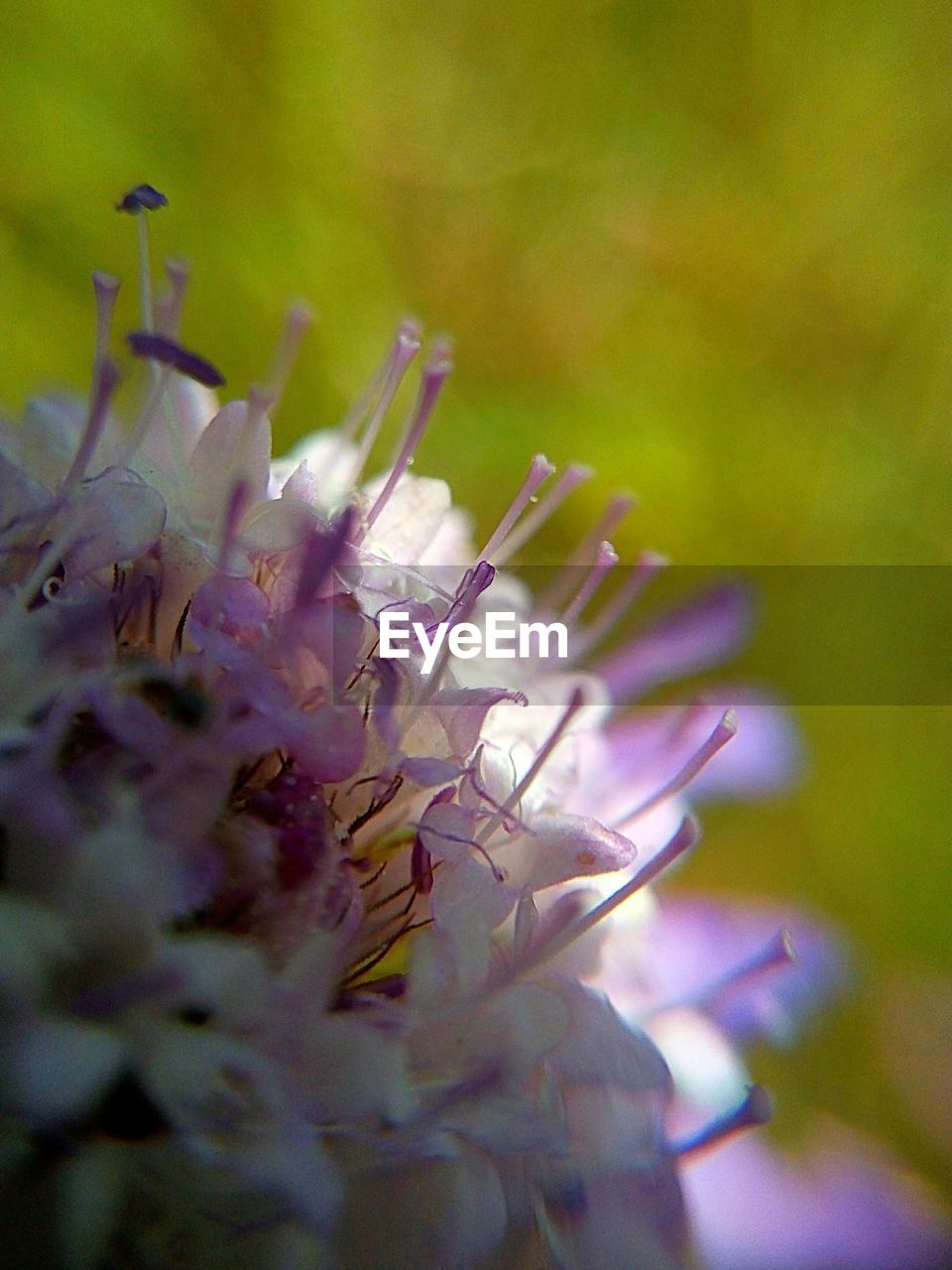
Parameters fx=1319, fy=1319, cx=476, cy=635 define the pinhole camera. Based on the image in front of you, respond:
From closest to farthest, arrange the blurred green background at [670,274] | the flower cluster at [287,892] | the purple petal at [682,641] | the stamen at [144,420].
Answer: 1. the flower cluster at [287,892]
2. the stamen at [144,420]
3. the purple petal at [682,641]
4. the blurred green background at [670,274]

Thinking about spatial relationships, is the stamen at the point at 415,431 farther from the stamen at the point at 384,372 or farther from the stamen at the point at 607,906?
the stamen at the point at 607,906

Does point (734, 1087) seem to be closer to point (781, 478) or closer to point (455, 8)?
point (781, 478)

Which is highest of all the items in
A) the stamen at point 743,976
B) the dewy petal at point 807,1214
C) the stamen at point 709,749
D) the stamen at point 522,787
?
the stamen at point 709,749

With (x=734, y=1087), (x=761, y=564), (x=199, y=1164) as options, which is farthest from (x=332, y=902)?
(x=761, y=564)

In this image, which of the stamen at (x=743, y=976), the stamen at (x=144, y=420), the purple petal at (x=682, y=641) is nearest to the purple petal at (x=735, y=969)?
the stamen at (x=743, y=976)

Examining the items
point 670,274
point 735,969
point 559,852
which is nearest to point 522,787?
point 559,852

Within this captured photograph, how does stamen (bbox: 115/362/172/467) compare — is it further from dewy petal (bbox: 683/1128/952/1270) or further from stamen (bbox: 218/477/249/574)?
dewy petal (bbox: 683/1128/952/1270)

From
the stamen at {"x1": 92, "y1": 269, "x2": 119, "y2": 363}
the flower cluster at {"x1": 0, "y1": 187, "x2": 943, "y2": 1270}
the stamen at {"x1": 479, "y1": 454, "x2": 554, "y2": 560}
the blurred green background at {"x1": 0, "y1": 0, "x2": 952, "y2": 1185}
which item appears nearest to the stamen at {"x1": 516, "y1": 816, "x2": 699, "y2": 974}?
the flower cluster at {"x1": 0, "y1": 187, "x2": 943, "y2": 1270}
